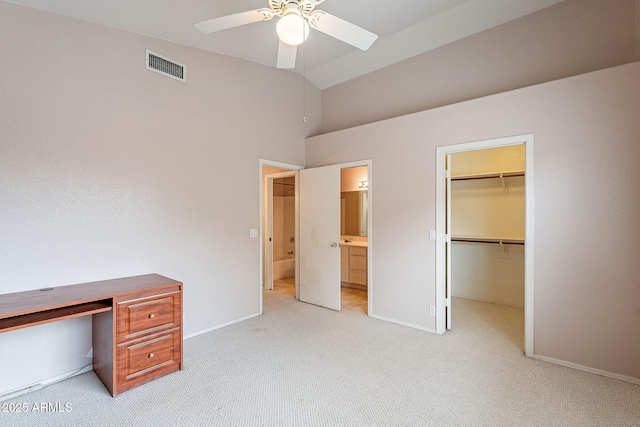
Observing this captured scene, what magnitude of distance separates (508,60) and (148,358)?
4.44 meters

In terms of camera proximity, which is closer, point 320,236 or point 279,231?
point 320,236

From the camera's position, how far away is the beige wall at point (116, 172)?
2.25m

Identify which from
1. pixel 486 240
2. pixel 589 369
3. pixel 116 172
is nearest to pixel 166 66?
pixel 116 172

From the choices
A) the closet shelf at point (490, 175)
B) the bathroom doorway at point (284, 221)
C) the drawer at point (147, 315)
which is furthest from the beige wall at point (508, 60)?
the drawer at point (147, 315)

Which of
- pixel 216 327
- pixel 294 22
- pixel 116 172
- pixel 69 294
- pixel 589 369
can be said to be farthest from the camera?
pixel 216 327

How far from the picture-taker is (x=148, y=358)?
234 centimetres

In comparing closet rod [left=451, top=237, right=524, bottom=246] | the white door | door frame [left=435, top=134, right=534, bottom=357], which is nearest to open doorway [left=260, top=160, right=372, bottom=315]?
the white door

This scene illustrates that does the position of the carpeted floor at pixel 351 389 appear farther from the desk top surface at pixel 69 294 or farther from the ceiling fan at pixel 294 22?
the ceiling fan at pixel 294 22

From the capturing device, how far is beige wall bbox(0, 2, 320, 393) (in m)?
2.25

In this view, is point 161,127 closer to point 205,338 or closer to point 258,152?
point 258,152

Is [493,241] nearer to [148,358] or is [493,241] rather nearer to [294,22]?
[294,22]

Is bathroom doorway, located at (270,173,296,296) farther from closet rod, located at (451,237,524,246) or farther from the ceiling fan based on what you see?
the ceiling fan

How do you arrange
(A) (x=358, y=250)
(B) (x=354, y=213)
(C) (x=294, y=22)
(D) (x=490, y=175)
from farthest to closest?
(B) (x=354, y=213) < (A) (x=358, y=250) < (D) (x=490, y=175) < (C) (x=294, y=22)

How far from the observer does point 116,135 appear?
2.71 metres
